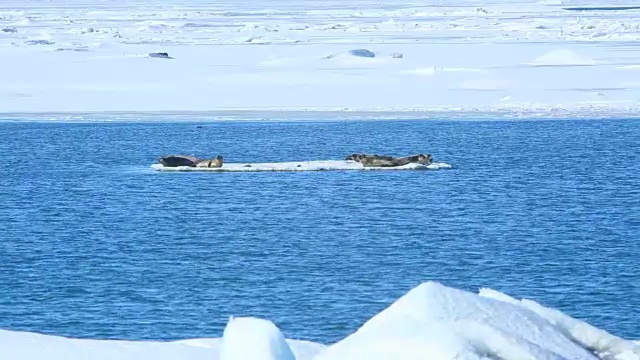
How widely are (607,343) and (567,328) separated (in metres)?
0.18

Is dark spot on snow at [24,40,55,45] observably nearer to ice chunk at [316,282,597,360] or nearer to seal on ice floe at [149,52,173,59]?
seal on ice floe at [149,52,173,59]

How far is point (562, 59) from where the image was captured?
4025 cm

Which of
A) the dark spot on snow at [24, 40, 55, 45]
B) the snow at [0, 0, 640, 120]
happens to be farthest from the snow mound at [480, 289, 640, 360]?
the dark spot on snow at [24, 40, 55, 45]

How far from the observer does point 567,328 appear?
20.1 ft

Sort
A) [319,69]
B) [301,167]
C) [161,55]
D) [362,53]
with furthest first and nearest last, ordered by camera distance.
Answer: [362,53] → [161,55] → [319,69] → [301,167]

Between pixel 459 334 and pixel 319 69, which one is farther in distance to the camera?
pixel 319 69

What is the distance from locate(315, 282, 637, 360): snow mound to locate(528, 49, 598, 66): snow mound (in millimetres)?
33861

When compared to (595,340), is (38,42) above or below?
above

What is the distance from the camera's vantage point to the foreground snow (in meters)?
5.59

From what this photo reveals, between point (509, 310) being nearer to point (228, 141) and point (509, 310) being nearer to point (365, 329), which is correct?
point (365, 329)

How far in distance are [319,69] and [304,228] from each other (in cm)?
2080

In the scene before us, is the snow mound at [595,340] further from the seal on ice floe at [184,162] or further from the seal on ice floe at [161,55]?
the seal on ice floe at [161,55]

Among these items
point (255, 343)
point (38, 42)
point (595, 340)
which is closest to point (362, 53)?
point (38, 42)

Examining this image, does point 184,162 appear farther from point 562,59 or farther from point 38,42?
point 38,42
